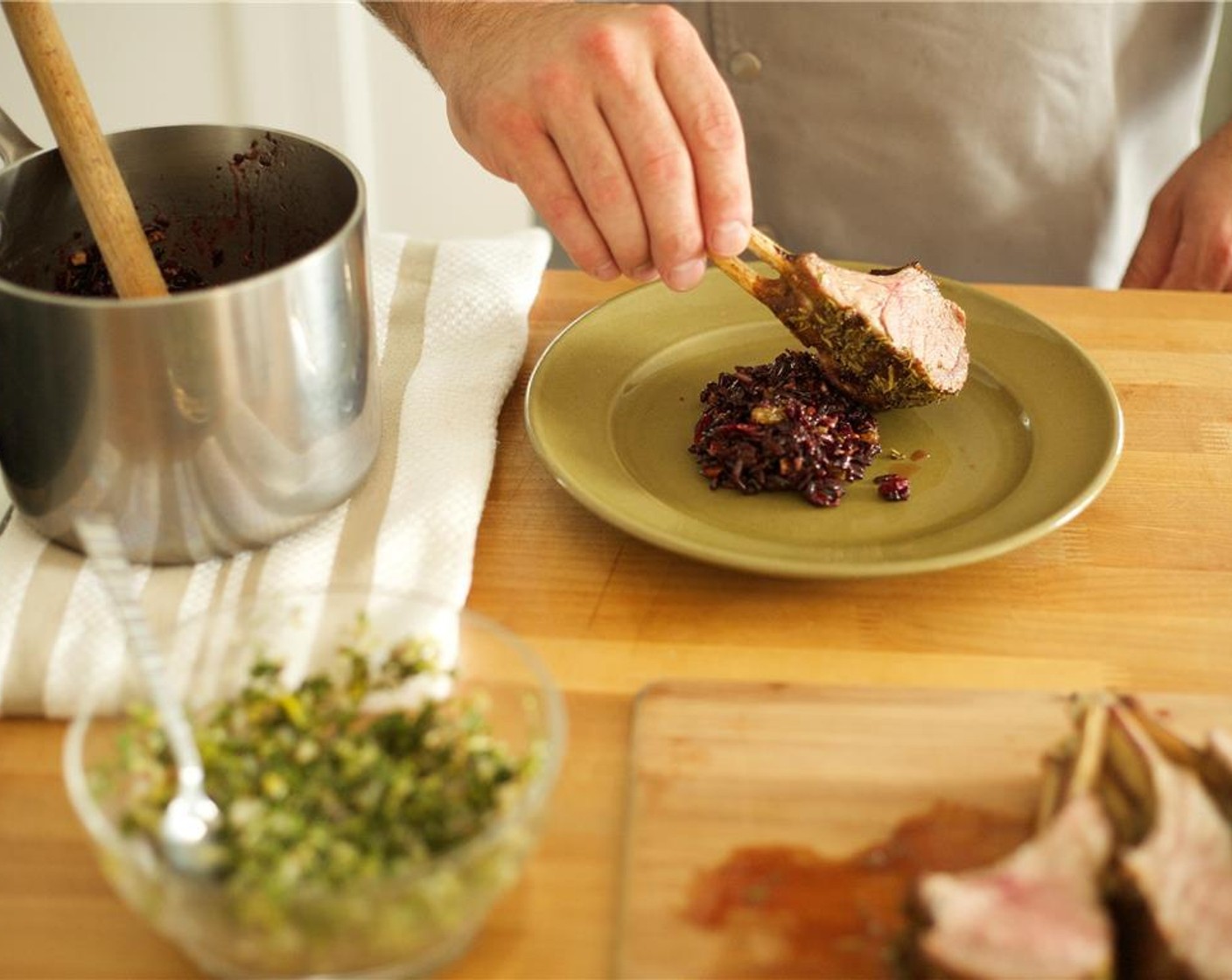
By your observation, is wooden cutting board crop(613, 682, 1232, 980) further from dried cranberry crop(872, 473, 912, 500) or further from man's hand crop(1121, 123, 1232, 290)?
man's hand crop(1121, 123, 1232, 290)

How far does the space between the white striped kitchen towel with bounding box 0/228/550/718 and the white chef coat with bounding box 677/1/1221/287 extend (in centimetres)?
64

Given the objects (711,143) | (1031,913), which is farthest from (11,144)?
(1031,913)

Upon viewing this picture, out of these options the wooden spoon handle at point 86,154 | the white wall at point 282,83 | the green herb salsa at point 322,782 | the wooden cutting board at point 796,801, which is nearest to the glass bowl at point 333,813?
the green herb salsa at point 322,782

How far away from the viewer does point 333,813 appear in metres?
0.86

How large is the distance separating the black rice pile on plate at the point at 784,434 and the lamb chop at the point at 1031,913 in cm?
46

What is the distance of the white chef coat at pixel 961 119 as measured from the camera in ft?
6.47

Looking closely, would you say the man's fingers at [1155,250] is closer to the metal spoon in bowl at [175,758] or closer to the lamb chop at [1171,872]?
the lamb chop at [1171,872]

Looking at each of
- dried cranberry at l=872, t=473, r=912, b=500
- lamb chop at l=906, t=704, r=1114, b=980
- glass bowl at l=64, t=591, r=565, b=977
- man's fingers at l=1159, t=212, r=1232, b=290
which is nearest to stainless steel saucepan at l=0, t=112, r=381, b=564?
glass bowl at l=64, t=591, r=565, b=977

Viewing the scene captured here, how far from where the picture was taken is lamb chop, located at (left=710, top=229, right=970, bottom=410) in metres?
1.37

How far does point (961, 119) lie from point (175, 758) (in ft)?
5.09

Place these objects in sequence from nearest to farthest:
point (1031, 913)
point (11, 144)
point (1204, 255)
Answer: point (1031, 913)
point (11, 144)
point (1204, 255)

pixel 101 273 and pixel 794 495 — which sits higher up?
pixel 101 273

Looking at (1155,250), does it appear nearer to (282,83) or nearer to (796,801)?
(796,801)

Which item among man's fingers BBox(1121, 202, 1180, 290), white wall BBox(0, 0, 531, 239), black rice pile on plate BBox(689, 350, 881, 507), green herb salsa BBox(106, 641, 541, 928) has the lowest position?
white wall BBox(0, 0, 531, 239)
